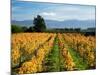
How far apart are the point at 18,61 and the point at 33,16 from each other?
0.54m

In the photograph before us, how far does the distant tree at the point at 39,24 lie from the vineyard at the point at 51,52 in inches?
2.3

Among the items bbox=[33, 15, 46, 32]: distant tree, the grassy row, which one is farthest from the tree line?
the grassy row

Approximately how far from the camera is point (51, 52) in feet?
10.3

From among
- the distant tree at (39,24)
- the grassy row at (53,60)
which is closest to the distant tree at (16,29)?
the distant tree at (39,24)

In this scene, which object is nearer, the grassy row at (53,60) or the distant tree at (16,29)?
the distant tree at (16,29)

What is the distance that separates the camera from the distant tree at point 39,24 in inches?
122

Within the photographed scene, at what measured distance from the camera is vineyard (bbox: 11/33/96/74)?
9.84ft

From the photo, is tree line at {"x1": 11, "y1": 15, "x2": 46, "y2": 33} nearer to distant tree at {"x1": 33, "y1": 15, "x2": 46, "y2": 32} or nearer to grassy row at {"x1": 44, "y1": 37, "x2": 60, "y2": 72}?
distant tree at {"x1": 33, "y1": 15, "x2": 46, "y2": 32}

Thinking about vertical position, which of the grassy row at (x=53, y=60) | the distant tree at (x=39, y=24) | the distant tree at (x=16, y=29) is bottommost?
the grassy row at (x=53, y=60)

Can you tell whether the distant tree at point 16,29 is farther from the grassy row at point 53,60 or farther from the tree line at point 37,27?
the grassy row at point 53,60

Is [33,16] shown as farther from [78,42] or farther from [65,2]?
[78,42]

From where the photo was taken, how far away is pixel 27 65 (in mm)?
3031

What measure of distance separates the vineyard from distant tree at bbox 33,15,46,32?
0.06 m
